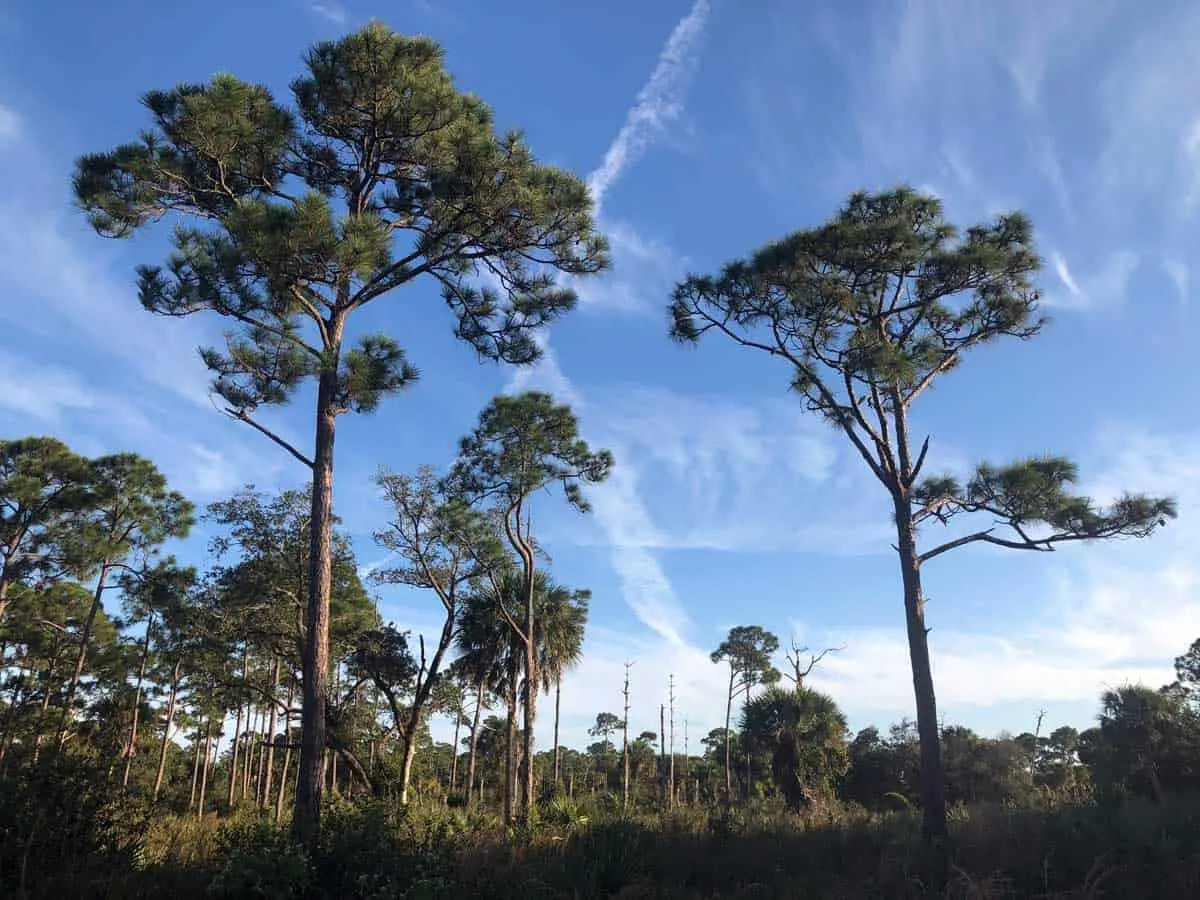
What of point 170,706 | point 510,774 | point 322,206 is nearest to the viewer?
point 322,206

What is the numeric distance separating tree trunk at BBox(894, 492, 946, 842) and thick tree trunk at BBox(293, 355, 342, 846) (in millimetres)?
8327

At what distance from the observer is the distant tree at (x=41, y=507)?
25172 mm

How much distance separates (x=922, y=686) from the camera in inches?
503

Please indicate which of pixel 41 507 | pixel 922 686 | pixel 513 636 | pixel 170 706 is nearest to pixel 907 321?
pixel 922 686

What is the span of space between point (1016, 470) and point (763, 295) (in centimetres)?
571

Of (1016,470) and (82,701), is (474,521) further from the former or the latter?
(82,701)

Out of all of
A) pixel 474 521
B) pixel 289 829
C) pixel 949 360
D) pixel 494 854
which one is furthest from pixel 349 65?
pixel 474 521

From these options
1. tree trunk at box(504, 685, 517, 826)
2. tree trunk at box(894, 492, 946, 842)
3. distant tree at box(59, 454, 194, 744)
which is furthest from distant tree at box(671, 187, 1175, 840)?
distant tree at box(59, 454, 194, 744)

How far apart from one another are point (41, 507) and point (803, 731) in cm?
2703

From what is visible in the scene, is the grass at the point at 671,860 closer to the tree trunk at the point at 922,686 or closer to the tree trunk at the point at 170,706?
the tree trunk at the point at 922,686

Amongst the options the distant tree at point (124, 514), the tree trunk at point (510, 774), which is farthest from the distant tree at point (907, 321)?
the distant tree at point (124, 514)

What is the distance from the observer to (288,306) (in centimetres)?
1127

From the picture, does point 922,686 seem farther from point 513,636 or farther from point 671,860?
point 513,636

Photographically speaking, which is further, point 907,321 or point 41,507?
point 41,507
